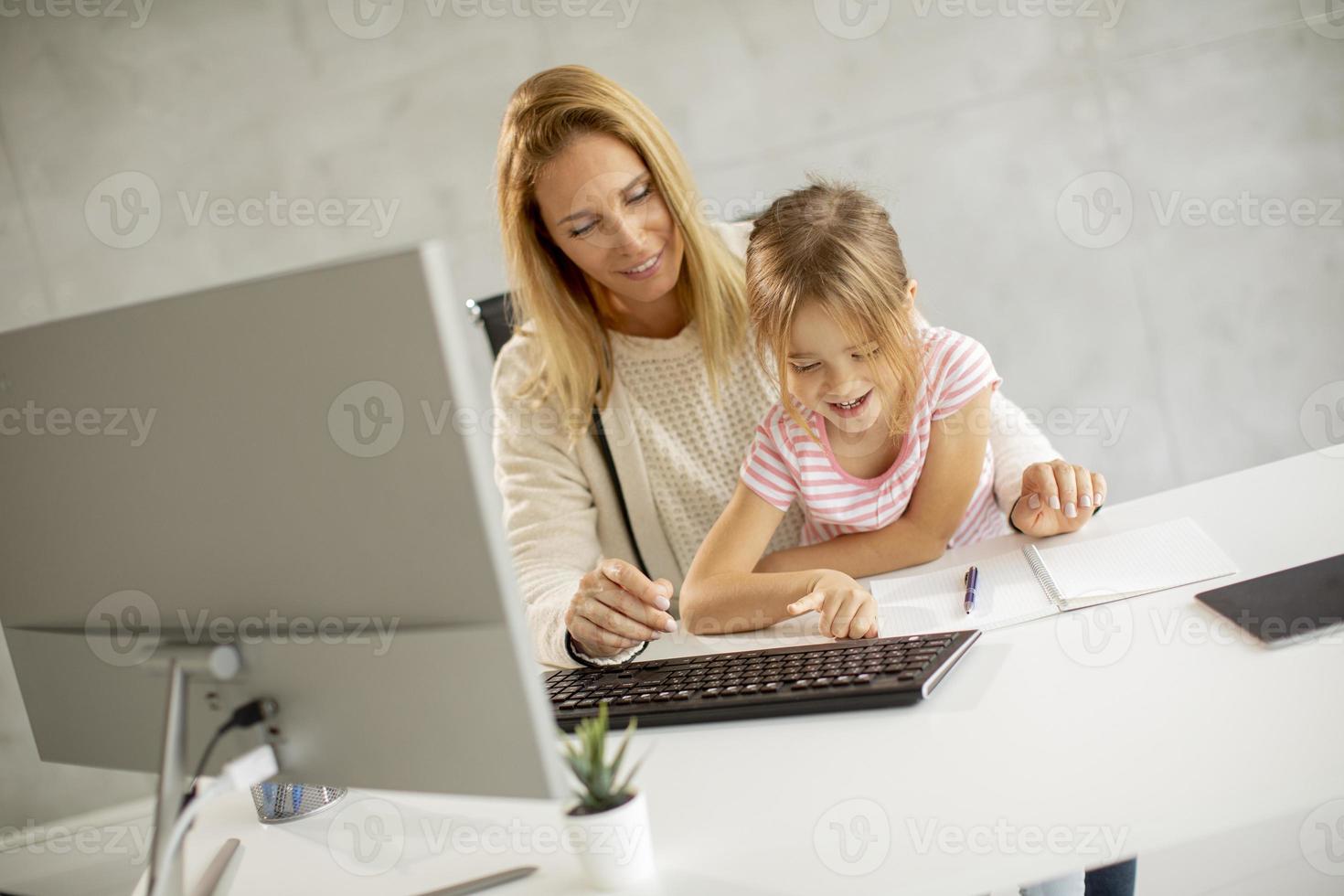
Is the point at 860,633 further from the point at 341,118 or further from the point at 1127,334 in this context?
the point at 341,118

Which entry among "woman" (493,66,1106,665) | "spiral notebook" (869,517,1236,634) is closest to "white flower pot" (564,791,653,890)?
"spiral notebook" (869,517,1236,634)

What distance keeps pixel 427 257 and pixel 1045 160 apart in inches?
90.9

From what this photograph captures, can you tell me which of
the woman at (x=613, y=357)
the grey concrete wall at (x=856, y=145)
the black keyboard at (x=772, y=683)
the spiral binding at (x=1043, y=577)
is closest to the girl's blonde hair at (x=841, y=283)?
the woman at (x=613, y=357)

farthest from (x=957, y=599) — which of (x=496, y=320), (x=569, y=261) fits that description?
(x=496, y=320)

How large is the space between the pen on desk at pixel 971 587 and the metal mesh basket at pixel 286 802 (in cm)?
71

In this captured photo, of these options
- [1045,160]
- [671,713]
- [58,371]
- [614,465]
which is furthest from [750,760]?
[1045,160]

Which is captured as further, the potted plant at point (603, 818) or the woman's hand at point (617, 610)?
the woman's hand at point (617, 610)

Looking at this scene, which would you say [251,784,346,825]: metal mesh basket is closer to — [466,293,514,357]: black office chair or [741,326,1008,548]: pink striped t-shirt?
[741,326,1008,548]: pink striped t-shirt

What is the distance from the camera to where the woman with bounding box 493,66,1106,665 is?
164 centimetres

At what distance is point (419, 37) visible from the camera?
260 cm

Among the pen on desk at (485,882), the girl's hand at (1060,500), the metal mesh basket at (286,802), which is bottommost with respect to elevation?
the pen on desk at (485,882)

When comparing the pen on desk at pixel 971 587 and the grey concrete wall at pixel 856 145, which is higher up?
the grey concrete wall at pixel 856 145

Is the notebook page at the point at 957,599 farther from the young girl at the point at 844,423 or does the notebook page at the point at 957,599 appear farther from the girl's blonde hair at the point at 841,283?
the girl's blonde hair at the point at 841,283

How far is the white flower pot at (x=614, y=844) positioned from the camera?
0.78m
